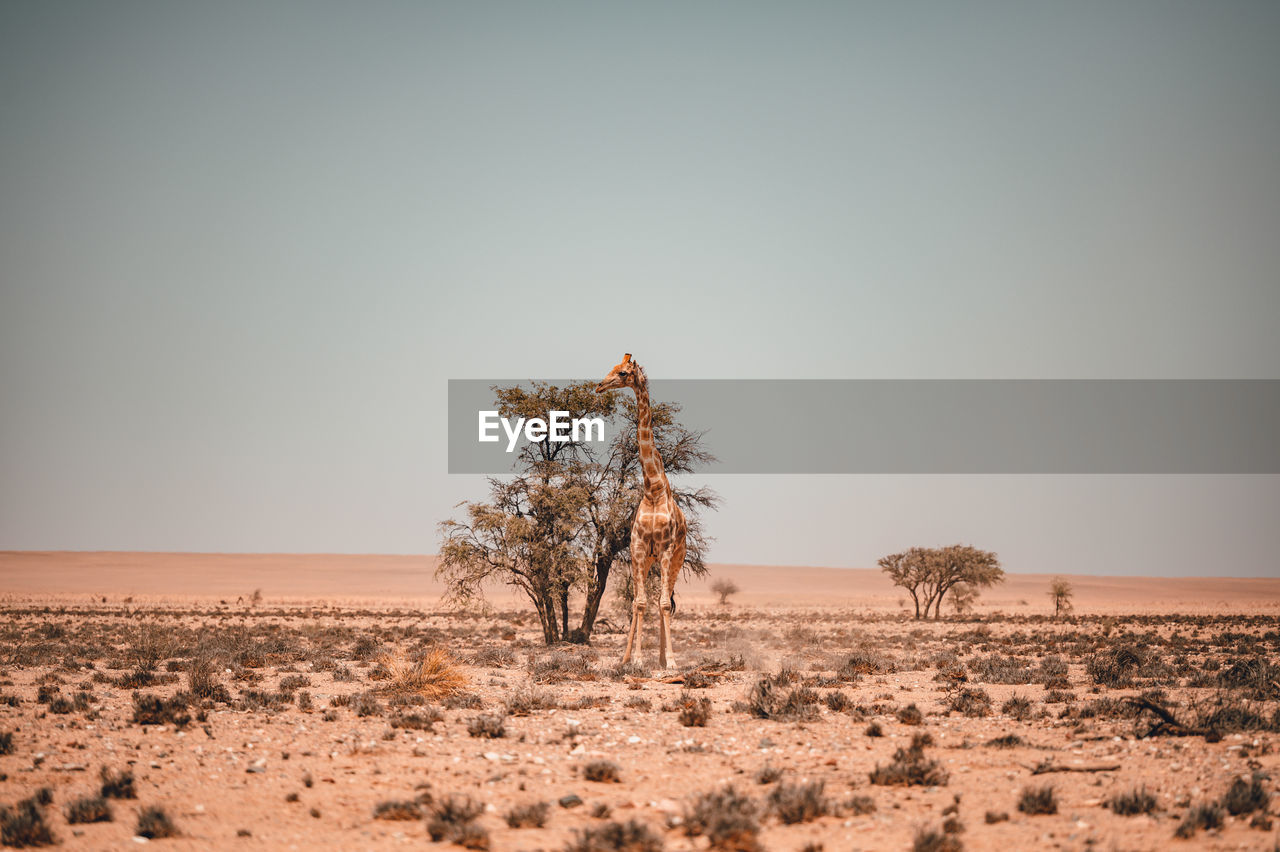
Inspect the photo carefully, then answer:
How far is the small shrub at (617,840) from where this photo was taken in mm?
7164

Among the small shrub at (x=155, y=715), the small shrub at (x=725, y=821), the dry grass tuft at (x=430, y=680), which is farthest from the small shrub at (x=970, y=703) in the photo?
the small shrub at (x=155, y=715)

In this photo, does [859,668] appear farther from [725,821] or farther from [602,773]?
[725,821]

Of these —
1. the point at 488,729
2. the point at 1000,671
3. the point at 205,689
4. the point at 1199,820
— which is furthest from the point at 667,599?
the point at 1199,820

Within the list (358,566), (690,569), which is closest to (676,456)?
(690,569)

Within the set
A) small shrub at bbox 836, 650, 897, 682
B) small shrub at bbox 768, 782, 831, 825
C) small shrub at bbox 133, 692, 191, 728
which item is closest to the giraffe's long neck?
small shrub at bbox 836, 650, 897, 682

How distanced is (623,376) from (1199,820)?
14.5 metres

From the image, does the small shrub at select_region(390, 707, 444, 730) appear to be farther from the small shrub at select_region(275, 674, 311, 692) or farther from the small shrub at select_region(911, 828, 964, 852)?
the small shrub at select_region(911, 828, 964, 852)

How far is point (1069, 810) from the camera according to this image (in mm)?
8367

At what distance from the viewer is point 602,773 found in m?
9.75

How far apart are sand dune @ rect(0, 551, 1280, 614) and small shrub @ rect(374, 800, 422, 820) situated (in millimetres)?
90119

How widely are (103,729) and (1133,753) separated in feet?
45.9

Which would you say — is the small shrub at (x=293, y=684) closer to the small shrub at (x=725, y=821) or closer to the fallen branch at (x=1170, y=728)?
the small shrub at (x=725, y=821)

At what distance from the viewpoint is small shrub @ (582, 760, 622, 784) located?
9.75 m

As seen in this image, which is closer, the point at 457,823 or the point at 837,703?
the point at 457,823
